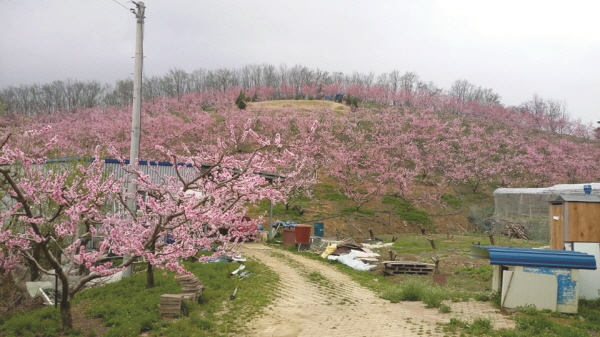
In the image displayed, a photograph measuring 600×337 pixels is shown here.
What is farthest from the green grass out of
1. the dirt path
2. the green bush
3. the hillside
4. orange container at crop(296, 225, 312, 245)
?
the hillside

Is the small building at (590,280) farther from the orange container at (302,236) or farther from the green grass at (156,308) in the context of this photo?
the orange container at (302,236)

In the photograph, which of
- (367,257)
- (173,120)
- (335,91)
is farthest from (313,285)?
(335,91)

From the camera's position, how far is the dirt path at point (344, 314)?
373 inches

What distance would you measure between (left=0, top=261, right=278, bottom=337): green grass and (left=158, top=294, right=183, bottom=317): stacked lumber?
20cm

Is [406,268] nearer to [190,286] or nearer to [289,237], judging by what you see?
[190,286]

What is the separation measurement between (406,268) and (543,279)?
6015 mm

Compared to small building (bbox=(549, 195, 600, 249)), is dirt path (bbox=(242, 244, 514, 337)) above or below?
below

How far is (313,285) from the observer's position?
1433 centimetres

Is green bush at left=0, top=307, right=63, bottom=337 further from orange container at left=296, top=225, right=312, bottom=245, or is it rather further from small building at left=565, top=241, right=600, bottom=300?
orange container at left=296, top=225, right=312, bottom=245

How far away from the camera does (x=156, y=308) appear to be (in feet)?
35.0

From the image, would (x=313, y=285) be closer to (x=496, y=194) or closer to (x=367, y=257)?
(x=367, y=257)

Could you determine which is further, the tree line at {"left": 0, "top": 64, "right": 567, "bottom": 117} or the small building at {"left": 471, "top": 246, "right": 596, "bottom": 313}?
the tree line at {"left": 0, "top": 64, "right": 567, "bottom": 117}

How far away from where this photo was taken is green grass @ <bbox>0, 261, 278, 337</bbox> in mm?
9281

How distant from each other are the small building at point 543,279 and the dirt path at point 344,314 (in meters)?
0.73
